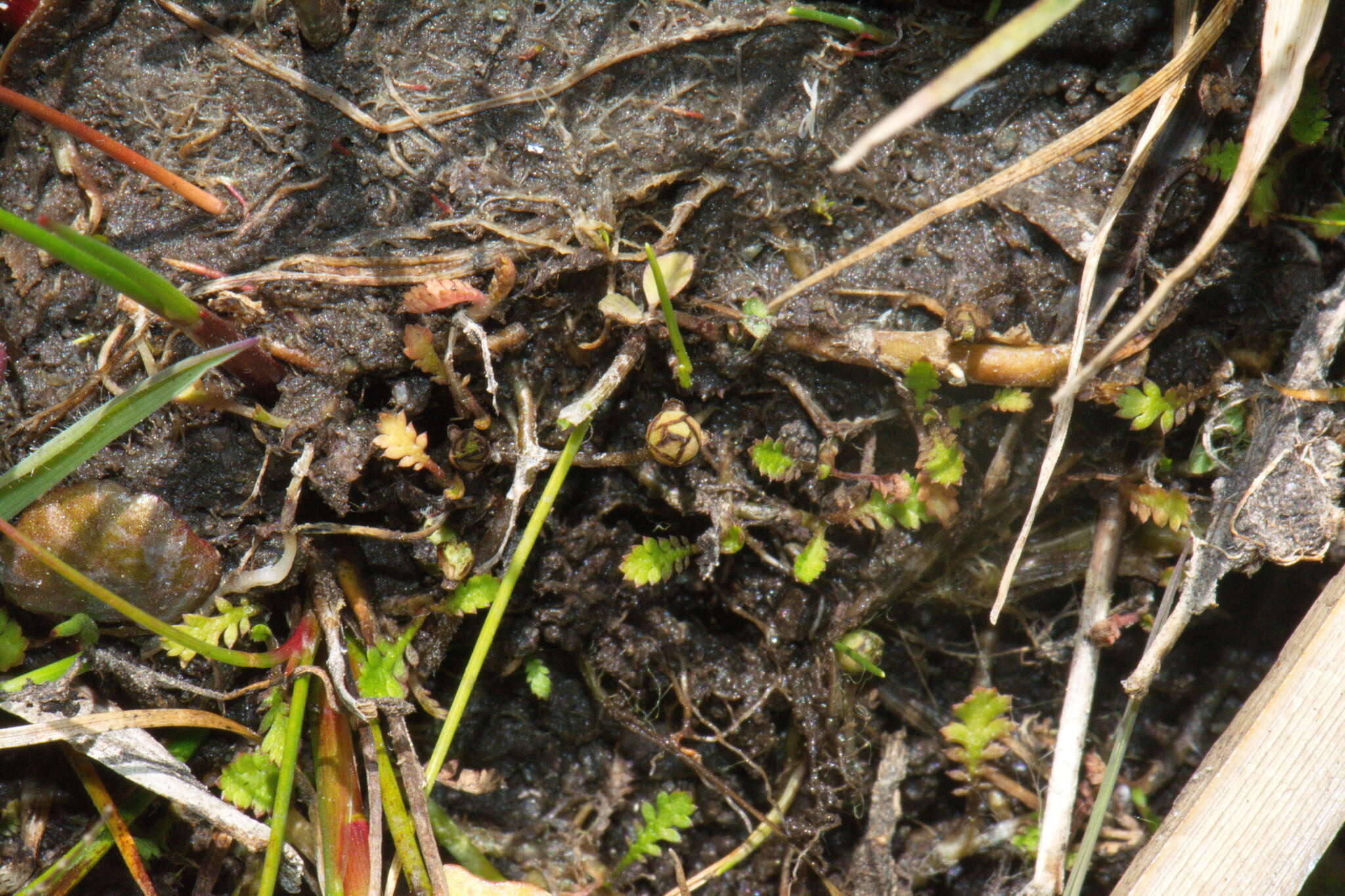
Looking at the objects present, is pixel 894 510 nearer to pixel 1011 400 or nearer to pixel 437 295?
pixel 1011 400

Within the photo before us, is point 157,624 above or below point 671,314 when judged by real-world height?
below

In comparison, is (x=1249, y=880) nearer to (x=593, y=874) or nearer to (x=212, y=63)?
(x=593, y=874)

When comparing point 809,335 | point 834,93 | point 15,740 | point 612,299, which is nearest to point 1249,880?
point 809,335

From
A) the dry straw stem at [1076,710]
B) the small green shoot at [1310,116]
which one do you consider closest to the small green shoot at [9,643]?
the dry straw stem at [1076,710]

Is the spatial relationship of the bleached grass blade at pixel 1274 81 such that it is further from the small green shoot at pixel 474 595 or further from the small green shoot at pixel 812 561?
the small green shoot at pixel 474 595

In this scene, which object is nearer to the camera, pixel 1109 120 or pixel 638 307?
pixel 1109 120

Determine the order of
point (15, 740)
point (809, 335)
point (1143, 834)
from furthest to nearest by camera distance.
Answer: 1. point (1143, 834)
2. point (809, 335)
3. point (15, 740)

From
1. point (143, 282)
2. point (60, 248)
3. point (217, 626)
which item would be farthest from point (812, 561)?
point (60, 248)
